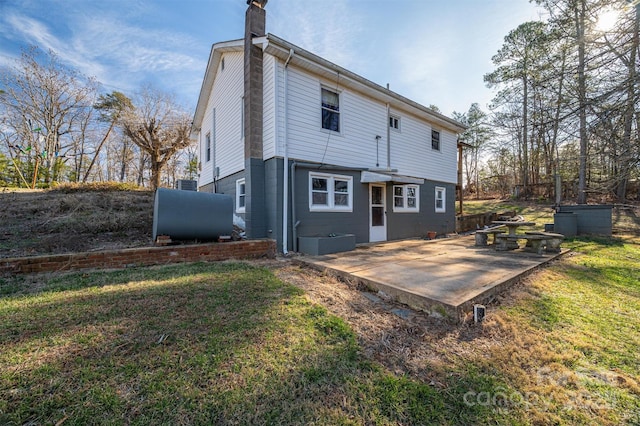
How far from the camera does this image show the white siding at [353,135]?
7395 millimetres

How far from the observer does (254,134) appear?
7.45 m

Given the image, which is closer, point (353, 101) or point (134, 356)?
point (134, 356)

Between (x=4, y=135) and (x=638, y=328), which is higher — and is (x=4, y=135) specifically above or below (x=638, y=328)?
above

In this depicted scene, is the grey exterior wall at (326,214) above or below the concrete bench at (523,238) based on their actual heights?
above

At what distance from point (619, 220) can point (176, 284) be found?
19.6 metres

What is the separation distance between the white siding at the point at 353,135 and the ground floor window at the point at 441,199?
1.62 feet

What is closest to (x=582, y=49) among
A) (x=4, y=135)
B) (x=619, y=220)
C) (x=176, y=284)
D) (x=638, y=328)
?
(x=638, y=328)

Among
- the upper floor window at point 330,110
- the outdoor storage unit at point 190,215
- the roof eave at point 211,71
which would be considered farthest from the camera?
the roof eave at point 211,71

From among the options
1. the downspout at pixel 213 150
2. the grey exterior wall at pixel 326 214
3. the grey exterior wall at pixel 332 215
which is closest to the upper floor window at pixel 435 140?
the grey exterior wall at pixel 326 214

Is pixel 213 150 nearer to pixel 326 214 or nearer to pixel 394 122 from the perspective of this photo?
pixel 326 214

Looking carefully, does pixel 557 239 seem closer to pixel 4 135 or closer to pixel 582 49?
pixel 582 49

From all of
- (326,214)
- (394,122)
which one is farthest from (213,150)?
(394,122)

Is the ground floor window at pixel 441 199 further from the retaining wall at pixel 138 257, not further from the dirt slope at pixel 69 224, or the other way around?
the dirt slope at pixel 69 224

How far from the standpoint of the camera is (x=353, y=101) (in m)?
8.73
